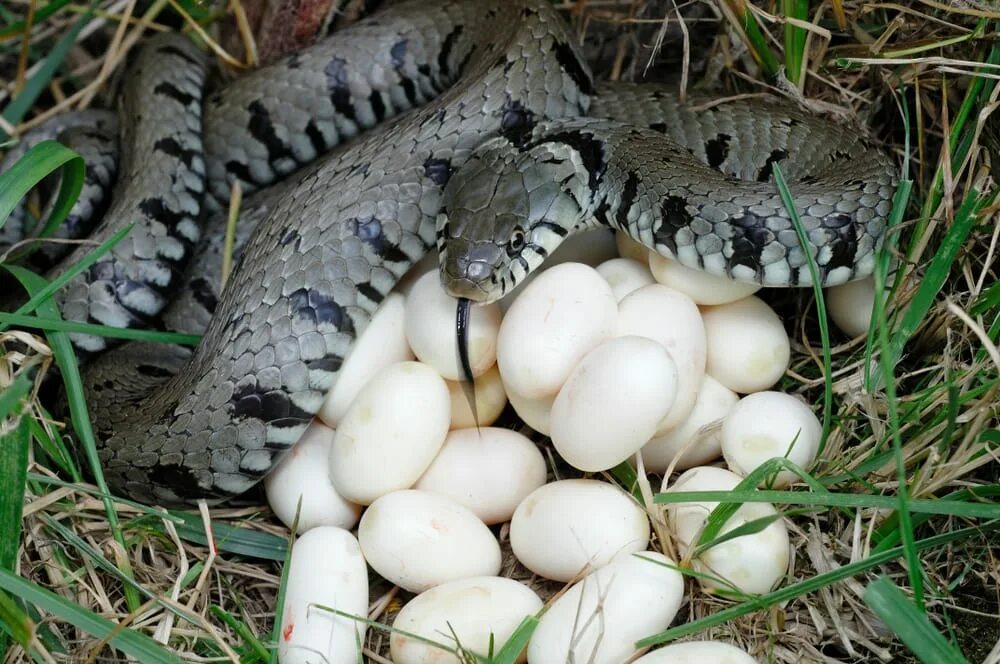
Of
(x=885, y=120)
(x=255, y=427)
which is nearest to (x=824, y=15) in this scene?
(x=885, y=120)

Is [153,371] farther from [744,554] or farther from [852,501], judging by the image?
[852,501]

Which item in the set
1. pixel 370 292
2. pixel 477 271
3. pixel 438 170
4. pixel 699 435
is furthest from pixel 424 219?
pixel 699 435

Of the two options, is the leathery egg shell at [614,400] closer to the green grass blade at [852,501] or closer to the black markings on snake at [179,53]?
the green grass blade at [852,501]

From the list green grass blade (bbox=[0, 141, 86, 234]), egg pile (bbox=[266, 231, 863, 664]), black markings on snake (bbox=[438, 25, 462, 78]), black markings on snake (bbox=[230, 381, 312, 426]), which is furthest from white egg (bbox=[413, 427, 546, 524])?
black markings on snake (bbox=[438, 25, 462, 78])

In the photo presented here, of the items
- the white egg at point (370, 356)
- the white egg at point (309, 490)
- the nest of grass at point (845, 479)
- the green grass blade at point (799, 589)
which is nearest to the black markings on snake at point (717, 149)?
the nest of grass at point (845, 479)

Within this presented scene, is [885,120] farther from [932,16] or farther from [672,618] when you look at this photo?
[672,618]

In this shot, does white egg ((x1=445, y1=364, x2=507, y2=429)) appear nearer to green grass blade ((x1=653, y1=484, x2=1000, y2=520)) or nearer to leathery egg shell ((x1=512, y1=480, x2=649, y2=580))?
leathery egg shell ((x1=512, y1=480, x2=649, y2=580))
